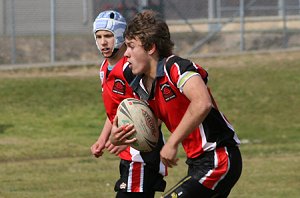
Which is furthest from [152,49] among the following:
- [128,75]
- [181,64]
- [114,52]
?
[114,52]

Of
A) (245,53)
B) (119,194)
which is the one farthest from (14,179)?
(245,53)

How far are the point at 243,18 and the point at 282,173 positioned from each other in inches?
435

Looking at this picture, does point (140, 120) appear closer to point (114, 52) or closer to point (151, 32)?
point (151, 32)

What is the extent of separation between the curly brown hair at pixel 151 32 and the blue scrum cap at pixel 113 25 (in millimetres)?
1497

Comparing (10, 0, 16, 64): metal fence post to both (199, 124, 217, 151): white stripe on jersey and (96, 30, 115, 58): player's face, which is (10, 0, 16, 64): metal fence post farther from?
(199, 124, 217, 151): white stripe on jersey

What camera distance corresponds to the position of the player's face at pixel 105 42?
782 centimetres

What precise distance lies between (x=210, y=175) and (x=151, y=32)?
3.49 feet

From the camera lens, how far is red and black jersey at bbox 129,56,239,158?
6.22m

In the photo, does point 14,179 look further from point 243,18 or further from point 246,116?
point 243,18

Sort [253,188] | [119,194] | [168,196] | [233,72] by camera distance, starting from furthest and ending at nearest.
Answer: [233,72]
[253,188]
[119,194]
[168,196]

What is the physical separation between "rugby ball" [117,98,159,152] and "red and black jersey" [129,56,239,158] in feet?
0.38

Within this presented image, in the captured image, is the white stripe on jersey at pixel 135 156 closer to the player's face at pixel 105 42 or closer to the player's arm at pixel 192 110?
the player's face at pixel 105 42

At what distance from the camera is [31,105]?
18781 millimetres

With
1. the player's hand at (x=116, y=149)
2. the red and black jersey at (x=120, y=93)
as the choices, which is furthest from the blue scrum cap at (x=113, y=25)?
the player's hand at (x=116, y=149)
